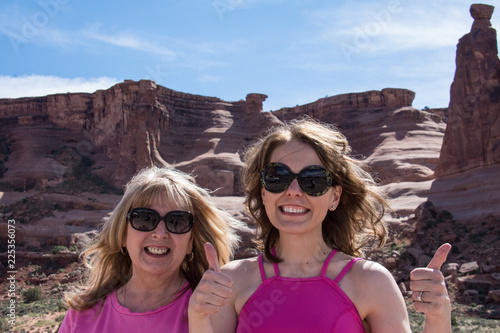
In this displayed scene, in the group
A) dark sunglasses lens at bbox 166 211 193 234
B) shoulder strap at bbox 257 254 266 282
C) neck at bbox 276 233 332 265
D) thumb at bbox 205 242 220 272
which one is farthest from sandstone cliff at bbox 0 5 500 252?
thumb at bbox 205 242 220 272

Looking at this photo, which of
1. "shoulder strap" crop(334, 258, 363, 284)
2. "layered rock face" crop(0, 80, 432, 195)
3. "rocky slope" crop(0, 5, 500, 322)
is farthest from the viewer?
"layered rock face" crop(0, 80, 432, 195)

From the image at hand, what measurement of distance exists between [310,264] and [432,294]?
0.76 m

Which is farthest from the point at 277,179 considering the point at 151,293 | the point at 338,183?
the point at 151,293

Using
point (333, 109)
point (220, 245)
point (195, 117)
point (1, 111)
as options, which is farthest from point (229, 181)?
point (220, 245)

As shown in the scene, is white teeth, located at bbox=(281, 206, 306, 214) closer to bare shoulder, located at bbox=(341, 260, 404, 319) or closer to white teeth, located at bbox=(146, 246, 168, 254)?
bare shoulder, located at bbox=(341, 260, 404, 319)

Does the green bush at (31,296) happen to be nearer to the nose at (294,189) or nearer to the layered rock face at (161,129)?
the layered rock face at (161,129)

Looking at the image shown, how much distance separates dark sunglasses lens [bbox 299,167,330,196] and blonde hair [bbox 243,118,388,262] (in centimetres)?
11

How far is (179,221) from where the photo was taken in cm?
334

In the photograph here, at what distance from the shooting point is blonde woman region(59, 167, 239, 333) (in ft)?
10.8

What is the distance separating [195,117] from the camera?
60094 millimetres

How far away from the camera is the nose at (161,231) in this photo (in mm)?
3301

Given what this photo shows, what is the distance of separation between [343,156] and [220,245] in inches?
48.7

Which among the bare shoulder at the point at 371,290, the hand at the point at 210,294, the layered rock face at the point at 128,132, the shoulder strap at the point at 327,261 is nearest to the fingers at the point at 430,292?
the bare shoulder at the point at 371,290

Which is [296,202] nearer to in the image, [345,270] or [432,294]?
[345,270]
